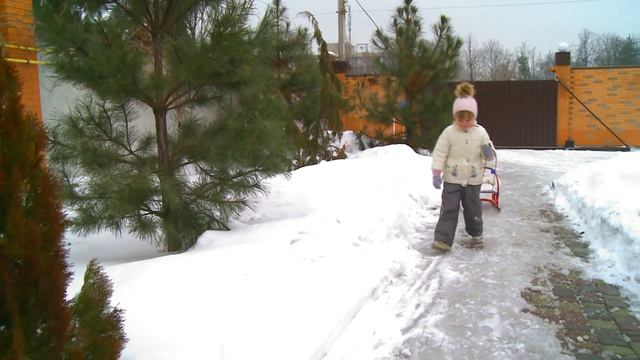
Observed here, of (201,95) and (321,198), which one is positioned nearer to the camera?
(201,95)

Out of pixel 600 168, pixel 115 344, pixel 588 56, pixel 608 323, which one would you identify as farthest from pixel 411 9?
pixel 588 56

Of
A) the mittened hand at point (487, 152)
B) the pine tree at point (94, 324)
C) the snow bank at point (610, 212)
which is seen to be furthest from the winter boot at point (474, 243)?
the pine tree at point (94, 324)

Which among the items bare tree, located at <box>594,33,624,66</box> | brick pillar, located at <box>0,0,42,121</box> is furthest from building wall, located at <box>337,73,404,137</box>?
bare tree, located at <box>594,33,624,66</box>

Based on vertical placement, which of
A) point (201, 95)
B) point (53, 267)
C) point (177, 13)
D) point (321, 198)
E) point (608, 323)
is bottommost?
point (608, 323)

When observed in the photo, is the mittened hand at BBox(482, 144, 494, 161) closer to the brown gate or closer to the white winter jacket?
the white winter jacket

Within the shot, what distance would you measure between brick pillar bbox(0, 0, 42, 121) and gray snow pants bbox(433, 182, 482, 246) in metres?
4.79

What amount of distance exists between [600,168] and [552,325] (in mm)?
4576

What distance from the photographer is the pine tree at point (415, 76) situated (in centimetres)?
1331

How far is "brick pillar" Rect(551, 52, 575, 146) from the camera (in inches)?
676

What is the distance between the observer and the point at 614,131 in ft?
55.6

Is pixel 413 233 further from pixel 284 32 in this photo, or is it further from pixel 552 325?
pixel 284 32

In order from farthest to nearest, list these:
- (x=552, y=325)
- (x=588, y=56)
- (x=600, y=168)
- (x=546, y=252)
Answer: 1. (x=588, y=56)
2. (x=600, y=168)
3. (x=546, y=252)
4. (x=552, y=325)

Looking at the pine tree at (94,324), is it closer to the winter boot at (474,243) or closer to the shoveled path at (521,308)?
the shoveled path at (521,308)

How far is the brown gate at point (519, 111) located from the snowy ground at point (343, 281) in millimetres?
11003
